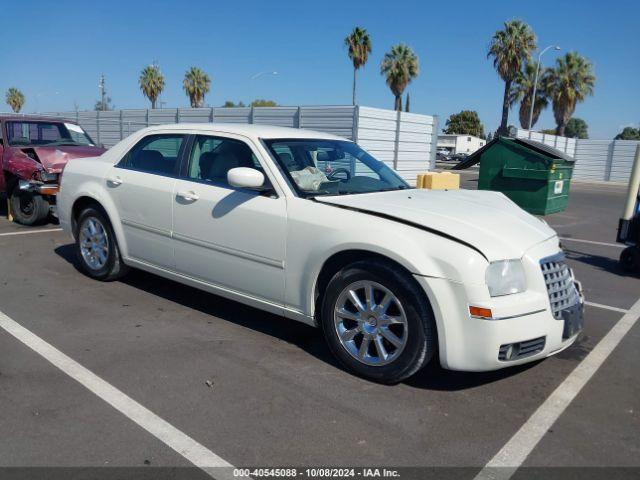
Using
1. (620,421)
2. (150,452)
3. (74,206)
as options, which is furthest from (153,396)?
(74,206)

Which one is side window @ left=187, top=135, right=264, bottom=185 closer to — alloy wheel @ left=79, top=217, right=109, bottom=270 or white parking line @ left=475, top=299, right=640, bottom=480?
alloy wheel @ left=79, top=217, right=109, bottom=270

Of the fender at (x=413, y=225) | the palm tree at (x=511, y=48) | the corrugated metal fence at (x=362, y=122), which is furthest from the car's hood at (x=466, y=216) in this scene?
the palm tree at (x=511, y=48)

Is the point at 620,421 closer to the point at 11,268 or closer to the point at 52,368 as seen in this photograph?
the point at 52,368

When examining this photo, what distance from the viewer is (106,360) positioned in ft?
12.4

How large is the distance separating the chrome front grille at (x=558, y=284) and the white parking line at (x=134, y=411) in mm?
2126

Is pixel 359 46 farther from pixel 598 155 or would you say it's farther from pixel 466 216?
pixel 466 216

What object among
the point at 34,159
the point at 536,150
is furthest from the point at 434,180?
the point at 34,159

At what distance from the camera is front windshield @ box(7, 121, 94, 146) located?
905 centimetres

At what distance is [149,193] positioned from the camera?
15.9 feet

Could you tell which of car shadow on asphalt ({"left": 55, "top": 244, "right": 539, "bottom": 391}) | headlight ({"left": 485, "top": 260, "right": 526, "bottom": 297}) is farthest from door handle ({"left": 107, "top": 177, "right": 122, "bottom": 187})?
headlight ({"left": 485, "top": 260, "right": 526, "bottom": 297})

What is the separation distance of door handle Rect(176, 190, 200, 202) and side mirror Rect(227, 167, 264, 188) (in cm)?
63

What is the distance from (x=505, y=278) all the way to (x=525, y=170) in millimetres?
9458

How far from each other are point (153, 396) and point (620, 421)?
2711 mm

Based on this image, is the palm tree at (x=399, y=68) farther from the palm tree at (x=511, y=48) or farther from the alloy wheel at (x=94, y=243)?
the alloy wheel at (x=94, y=243)
